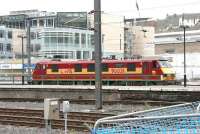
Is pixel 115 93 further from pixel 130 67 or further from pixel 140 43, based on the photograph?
pixel 140 43

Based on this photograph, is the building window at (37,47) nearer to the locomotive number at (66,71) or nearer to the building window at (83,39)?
the building window at (83,39)

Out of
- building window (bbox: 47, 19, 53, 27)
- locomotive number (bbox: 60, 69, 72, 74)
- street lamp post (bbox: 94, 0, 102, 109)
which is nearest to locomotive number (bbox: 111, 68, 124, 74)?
locomotive number (bbox: 60, 69, 72, 74)

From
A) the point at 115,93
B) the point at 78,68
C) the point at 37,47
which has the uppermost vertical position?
the point at 37,47

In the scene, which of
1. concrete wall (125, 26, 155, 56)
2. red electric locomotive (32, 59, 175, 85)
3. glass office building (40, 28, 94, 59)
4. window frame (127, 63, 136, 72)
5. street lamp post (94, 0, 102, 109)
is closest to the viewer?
street lamp post (94, 0, 102, 109)

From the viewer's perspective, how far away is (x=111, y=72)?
44.2 m

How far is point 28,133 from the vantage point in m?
15.7

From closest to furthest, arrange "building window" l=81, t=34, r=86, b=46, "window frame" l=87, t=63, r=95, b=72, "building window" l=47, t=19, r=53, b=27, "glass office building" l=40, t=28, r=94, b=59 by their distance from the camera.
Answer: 1. "window frame" l=87, t=63, r=95, b=72
2. "glass office building" l=40, t=28, r=94, b=59
3. "building window" l=81, t=34, r=86, b=46
4. "building window" l=47, t=19, r=53, b=27

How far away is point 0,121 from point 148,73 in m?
24.5

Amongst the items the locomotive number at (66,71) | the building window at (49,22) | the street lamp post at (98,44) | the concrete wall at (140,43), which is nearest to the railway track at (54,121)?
the street lamp post at (98,44)

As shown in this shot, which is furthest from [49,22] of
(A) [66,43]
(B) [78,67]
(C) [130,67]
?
(C) [130,67]

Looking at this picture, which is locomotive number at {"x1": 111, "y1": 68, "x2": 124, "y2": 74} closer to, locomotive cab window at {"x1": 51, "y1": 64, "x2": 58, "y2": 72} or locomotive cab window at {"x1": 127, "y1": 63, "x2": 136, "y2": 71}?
locomotive cab window at {"x1": 127, "y1": 63, "x2": 136, "y2": 71}

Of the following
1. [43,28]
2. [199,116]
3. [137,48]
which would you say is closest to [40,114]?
[199,116]

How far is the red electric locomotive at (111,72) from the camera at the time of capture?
4247cm

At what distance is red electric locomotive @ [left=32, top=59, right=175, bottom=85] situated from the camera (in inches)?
1672
